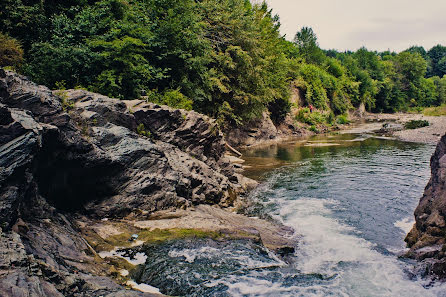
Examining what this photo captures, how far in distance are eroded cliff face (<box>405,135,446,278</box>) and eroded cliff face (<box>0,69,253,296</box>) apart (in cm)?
778

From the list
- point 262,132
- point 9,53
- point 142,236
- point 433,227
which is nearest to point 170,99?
point 9,53

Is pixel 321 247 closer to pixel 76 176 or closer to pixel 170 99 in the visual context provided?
pixel 76 176

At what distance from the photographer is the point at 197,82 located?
25344 millimetres

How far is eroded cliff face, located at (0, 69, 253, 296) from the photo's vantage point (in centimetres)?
564

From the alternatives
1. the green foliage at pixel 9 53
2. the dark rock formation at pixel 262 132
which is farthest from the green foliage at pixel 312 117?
the green foliage at pixel 9 53

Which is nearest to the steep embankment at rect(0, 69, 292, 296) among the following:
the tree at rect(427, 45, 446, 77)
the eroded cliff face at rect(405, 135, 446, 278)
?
the eroded cliff face at rect(405, 135, 446, 278)

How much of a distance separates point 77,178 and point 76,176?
0.35 feet

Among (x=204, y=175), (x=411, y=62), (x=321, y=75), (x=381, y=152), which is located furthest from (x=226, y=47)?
(x=411, y=62)

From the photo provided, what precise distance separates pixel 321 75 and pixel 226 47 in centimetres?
3609

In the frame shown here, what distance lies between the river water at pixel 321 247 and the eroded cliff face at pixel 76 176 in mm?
2122

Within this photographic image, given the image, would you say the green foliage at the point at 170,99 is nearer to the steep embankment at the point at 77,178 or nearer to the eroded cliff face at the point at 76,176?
the steep embankment at the point at 77,178

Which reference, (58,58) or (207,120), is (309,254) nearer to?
(207,120)

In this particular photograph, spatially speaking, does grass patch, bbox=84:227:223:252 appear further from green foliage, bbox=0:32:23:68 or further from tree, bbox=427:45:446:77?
tree, bbox=427:45:446:77

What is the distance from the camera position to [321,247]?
10.7 metres
